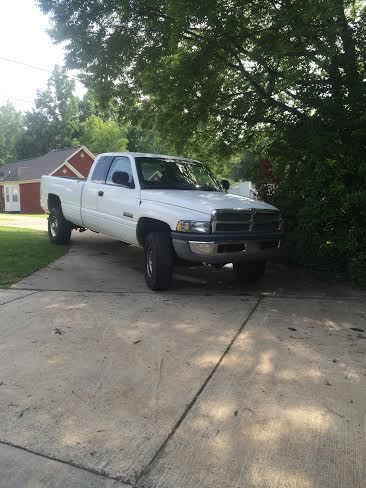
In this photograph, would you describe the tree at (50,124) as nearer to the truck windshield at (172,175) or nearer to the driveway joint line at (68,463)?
the truck windshield at (172,175)

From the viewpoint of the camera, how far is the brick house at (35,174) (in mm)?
38219

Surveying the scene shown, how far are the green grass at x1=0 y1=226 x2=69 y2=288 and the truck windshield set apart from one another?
241 cm

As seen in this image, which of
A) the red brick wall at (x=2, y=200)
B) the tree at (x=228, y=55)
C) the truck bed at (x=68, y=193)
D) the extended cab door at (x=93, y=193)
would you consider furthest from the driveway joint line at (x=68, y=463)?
the red brick wall at (x=2, y=200)

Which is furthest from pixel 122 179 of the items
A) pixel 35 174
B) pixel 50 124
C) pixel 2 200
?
pixel 50 124

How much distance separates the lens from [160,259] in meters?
6.06

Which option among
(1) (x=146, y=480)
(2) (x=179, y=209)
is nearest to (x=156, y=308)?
(2) (x=179, y=209)

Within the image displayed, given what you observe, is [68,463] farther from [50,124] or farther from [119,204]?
[50,124]

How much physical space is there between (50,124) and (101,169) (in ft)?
190

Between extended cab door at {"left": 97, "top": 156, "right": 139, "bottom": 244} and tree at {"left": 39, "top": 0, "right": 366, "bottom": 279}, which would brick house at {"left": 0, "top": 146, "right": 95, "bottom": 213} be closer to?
tree at {"left": 39, "top": 0, "right": 366, "bottom": 279}

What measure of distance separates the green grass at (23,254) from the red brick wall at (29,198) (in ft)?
92.8

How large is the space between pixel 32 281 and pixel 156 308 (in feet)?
7.51

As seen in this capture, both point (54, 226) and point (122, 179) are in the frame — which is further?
point (54, 226)

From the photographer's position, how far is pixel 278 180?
Result: 8.35 metres

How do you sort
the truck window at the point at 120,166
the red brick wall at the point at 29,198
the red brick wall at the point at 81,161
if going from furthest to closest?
the red brick wall at the point at 81,161 < the red brick wall at the point at 29,198 < the truck window at the point at 120,166
